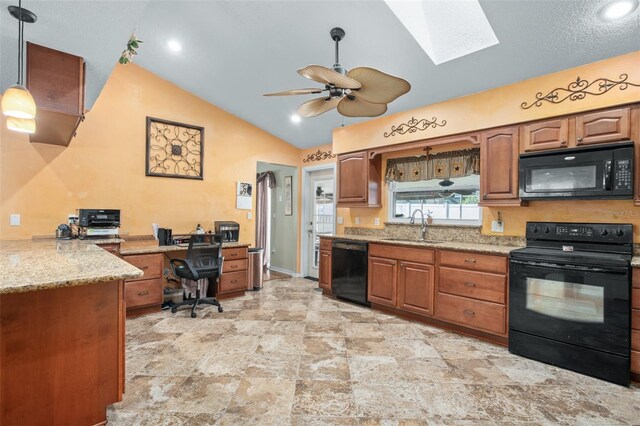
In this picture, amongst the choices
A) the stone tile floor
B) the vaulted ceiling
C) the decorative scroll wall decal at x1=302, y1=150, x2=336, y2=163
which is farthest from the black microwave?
the decorative scroll wall decal at x1=302, y1=150, x2=336, y2=163

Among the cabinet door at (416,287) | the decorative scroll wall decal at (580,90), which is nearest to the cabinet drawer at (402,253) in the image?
the cabinet door at (416,287)

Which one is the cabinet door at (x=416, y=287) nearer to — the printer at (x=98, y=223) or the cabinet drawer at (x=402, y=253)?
the cabinet drawer at (x=402, y=253)

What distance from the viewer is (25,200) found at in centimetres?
329

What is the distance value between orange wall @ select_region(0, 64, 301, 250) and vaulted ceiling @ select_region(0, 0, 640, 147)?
1.25ft

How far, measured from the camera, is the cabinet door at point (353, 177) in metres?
4.31

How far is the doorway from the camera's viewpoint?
539cm

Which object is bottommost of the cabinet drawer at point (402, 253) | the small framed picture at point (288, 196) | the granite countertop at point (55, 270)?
the cabinet drawer at point (402, 253)

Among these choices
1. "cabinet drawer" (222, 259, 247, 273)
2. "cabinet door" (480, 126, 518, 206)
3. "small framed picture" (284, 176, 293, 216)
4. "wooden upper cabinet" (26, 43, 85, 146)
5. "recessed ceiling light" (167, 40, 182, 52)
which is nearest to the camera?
"wooden upper cabinet" (26, 43, 85, 146)

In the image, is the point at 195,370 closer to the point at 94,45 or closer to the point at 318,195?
the point at 94,45

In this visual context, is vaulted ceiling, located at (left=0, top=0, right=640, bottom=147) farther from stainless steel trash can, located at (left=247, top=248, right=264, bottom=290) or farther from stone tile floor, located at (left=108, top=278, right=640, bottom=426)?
stone tile floor, located at (left=108, top=278, right=640, bottom=426)

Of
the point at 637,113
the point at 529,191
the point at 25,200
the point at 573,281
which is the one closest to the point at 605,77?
the point at 637,113

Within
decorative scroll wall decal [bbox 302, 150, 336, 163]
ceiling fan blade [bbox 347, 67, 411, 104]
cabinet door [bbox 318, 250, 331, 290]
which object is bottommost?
cabinet door [bbox 318, 250, 331, 290]

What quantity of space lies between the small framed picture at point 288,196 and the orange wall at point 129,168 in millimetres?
801

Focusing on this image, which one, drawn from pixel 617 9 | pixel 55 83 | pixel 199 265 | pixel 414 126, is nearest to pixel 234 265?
pixel 199 265
